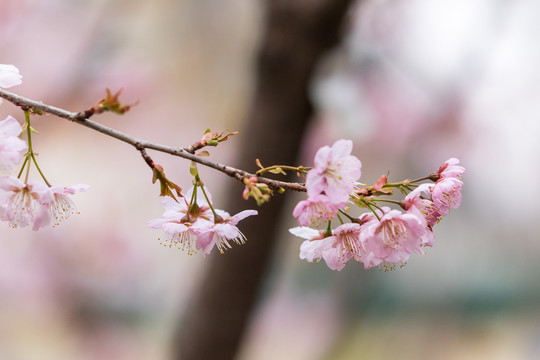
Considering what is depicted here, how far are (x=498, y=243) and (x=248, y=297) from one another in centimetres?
140

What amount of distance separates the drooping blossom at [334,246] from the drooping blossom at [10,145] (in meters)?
0.22

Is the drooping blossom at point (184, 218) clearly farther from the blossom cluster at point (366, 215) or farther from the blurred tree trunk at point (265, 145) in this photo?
the blurred tree trunk at point (265, 145)

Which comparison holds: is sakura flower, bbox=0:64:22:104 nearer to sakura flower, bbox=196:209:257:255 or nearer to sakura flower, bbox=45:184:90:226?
sakura flower, bbox=45:184:90:226

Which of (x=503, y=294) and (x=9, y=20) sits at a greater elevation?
(x=9, y=20)

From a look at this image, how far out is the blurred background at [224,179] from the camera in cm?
169

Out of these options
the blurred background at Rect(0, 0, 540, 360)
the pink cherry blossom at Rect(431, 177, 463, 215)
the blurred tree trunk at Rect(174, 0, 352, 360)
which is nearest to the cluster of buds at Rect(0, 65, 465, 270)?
the pink cherry blossom at Rect(431, 177, 463, 215)

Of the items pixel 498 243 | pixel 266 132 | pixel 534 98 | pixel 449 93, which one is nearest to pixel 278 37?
pixel 266 132

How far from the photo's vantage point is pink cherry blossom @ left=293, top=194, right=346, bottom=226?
35 centimetres

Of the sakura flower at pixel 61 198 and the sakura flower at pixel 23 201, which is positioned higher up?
the sakura flower at pixel 61 198

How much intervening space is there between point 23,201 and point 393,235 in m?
0.29

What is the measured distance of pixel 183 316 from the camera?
46.3 inches

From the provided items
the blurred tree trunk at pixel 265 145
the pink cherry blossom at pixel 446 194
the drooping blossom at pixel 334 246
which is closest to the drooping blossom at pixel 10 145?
the drooping blossom at pixel 334 246

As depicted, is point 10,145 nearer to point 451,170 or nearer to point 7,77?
point 7,77

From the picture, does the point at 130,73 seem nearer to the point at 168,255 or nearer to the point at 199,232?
the point at 168,255
